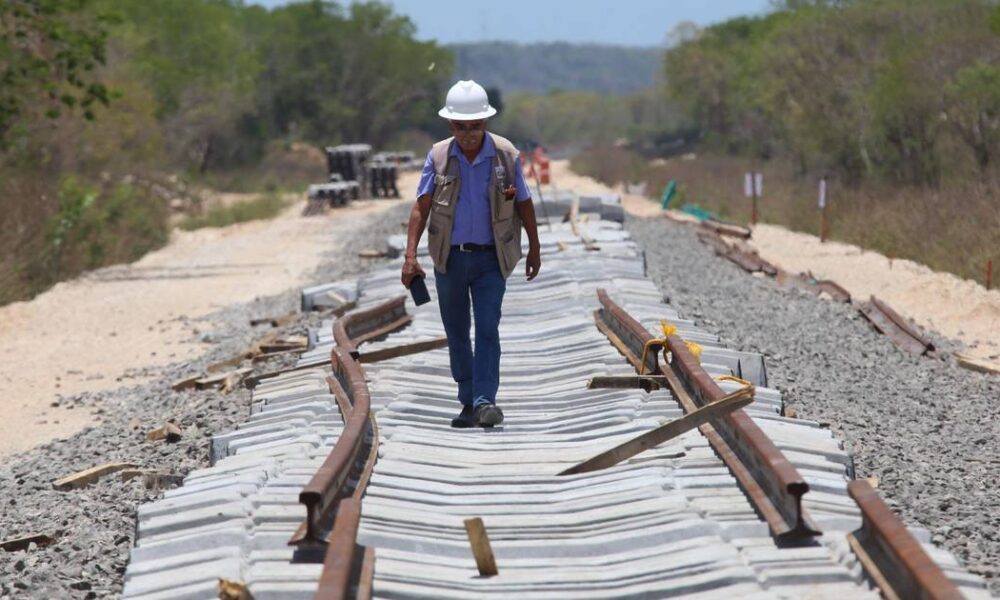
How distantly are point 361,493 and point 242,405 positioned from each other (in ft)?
15.4

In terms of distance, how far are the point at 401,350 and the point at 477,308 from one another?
8.43 feet

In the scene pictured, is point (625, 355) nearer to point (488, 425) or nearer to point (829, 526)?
point (488, 425)

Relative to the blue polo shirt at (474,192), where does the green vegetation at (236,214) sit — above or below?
below

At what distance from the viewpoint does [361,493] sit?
21.3 ft

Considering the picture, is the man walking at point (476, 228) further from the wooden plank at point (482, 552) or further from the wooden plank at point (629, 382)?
the wooden plank at point (482, 552)

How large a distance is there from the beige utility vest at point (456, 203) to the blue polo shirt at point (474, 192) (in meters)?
0.03

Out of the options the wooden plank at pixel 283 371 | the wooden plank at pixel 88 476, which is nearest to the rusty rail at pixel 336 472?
the wooden plank at pixel 88 476

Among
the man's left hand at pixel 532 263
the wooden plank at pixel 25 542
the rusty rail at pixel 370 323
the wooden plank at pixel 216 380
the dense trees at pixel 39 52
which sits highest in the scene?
the dense trees at pixel 39 52

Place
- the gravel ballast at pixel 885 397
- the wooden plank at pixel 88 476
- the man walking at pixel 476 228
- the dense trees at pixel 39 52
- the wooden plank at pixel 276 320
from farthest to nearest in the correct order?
1. the dense trees at pixel 39 52
2. the wooden plank at pixel 276 320
3. the wooden plank at pixel 88 476
4. the man walking at pixel 476 228
5. the gravel ballast at pixel 885 397

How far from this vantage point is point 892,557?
504 centimetres

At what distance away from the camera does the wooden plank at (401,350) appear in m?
10.7

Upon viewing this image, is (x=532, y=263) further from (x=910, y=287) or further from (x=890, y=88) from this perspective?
(x=890, y=88)

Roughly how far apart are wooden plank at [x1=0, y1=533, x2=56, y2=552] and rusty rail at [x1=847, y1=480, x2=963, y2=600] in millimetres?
3760

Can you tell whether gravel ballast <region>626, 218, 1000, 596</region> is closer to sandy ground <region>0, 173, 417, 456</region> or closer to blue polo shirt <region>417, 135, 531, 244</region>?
blue polo shirt <region>417, 135, 531, 244</region>
